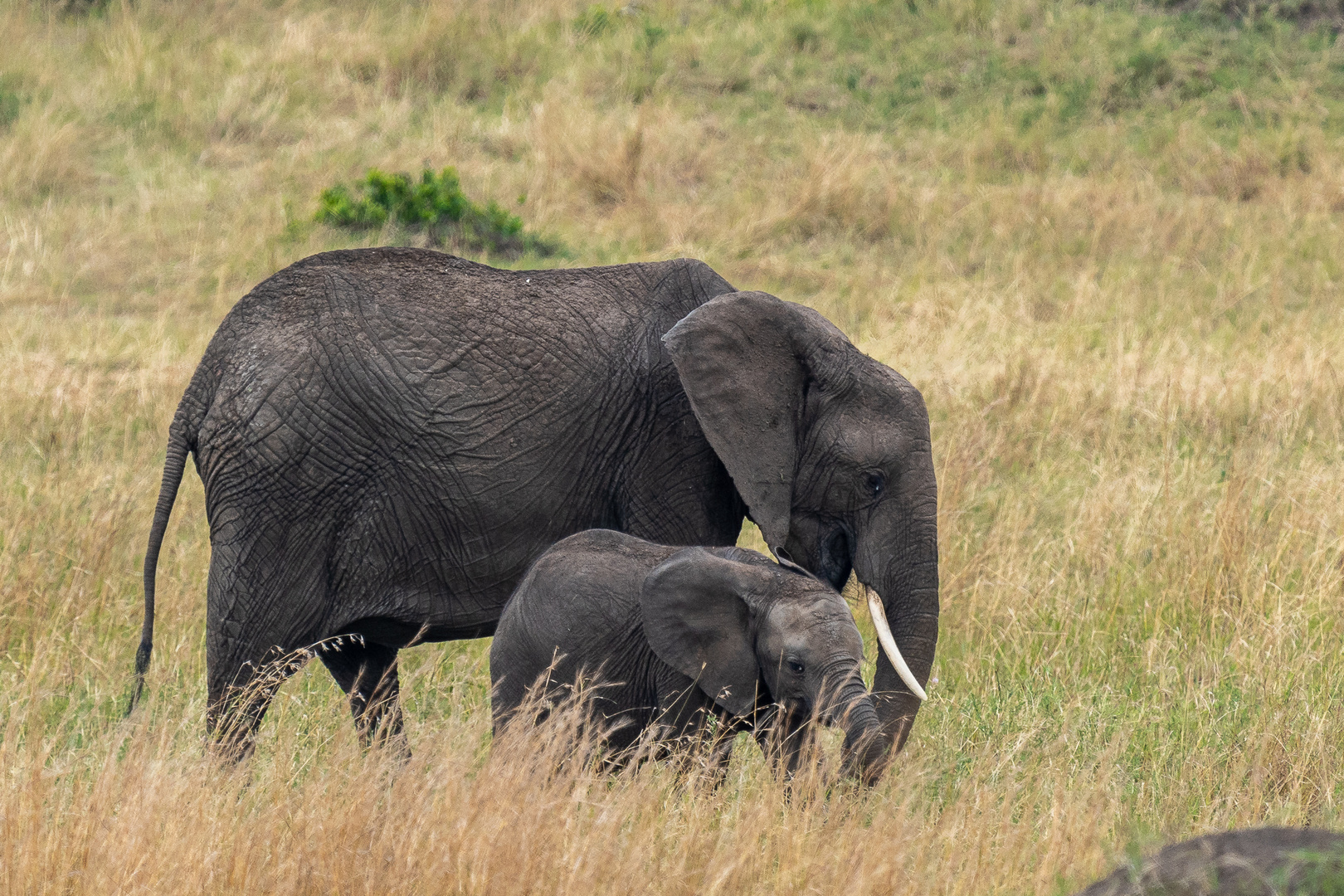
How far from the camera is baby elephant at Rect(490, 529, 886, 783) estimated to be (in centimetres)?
376

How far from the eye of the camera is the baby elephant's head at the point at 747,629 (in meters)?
3.77

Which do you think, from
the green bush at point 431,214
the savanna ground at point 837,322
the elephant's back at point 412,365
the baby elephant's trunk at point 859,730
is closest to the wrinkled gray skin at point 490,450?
the elephant's back at point 412,365

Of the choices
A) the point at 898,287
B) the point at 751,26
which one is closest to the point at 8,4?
the point at 751,26

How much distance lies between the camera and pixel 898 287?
11344mm

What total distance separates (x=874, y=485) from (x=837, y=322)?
20.8 ft

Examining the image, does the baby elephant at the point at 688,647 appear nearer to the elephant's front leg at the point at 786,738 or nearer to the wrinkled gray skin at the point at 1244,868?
the elephant's front leg at the point at 786,738

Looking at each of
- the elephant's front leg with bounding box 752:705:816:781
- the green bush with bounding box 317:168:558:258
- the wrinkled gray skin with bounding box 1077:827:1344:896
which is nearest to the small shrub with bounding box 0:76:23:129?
the green bush with bounding box 317:168:558:258

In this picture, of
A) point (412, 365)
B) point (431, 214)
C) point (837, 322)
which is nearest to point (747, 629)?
point (412, 365)

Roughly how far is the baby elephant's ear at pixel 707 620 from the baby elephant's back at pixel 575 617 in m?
0.15

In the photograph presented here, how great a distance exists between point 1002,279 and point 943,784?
7649 millimetres

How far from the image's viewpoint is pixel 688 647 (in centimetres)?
392

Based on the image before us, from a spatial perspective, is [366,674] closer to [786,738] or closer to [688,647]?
[688,647]

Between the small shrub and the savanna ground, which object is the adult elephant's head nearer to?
the savanna ground

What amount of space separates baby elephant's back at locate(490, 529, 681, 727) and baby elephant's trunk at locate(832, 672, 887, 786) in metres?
0.63
